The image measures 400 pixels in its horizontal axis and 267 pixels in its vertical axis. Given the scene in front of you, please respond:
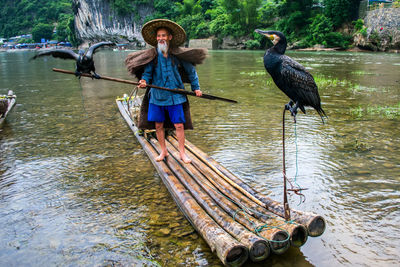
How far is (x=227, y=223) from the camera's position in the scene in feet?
9.33

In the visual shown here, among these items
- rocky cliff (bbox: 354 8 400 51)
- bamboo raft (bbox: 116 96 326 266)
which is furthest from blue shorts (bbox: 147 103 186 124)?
rocky cliff (bbox: 354 8 400 51)

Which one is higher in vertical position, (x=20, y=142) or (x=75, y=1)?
(x=75, y=1)

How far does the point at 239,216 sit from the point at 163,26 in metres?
2.63

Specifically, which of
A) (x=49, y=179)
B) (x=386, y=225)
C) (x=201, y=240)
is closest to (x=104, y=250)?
(x=201, y=240)

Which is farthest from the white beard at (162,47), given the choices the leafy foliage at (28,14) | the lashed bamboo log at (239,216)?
the leafy foliage at (28,14)

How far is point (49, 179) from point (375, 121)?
22.6 ft

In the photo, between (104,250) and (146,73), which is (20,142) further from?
(104,250)

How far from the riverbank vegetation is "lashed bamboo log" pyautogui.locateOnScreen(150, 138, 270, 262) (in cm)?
3882

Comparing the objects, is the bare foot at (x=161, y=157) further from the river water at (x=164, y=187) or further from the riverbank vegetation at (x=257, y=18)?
the riverbank vegetation at (x=257, y=18)

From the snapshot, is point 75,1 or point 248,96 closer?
point 248,96

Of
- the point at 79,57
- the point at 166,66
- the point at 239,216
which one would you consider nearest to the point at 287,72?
the point at 239,216

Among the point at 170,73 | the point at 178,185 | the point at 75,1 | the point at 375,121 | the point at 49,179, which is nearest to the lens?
the point at 178,185

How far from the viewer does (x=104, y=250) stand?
3.00m

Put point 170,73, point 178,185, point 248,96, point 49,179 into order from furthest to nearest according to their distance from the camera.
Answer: point 248,96 → point 49,179 → point 170,73 → point 178,185
